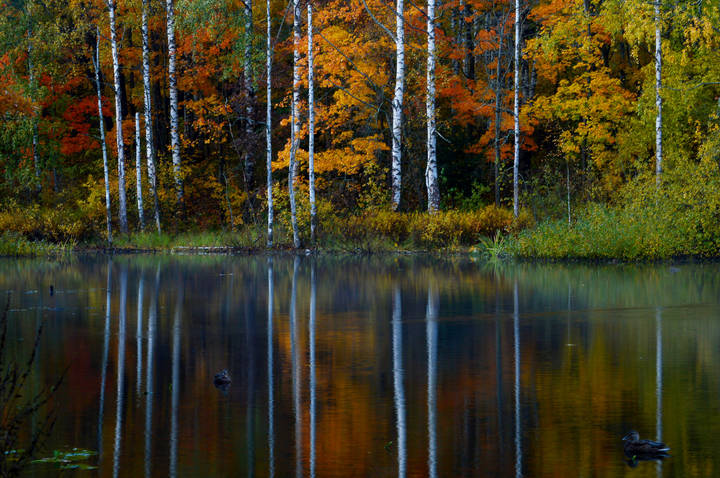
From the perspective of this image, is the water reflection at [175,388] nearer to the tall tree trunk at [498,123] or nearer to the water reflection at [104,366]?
the water reflection at [104,366]

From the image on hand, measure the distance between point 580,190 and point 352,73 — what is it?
1061 centimetres

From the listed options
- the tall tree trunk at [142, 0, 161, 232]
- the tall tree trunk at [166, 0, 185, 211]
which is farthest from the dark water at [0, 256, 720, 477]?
the tall tree trunk at [166, 0, 185, 211]

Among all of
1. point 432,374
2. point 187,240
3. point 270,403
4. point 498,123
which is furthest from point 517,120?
point 270,403

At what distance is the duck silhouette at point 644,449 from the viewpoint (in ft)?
26.3

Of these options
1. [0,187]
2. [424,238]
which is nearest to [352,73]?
[424,238]

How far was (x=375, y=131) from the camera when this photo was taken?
151 feet

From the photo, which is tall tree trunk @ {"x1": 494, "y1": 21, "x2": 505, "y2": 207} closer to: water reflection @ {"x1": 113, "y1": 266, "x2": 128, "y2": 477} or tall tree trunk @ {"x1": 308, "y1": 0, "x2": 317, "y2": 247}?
tall tree trunk @ {"x1": 308, "y1": 0, "x2": 317, "y2": 247}

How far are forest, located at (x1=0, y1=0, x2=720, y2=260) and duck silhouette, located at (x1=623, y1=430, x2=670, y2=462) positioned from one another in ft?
79.9

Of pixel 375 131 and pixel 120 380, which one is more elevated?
pixel 375 131

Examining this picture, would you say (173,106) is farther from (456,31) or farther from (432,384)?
(432,384)

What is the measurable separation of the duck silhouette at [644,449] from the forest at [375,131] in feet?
79.9

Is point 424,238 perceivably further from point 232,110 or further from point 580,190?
point 232,110

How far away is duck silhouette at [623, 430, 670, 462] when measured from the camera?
8.03 metres

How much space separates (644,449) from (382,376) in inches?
168
